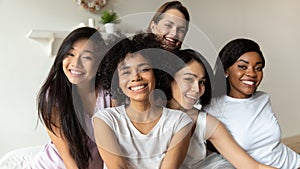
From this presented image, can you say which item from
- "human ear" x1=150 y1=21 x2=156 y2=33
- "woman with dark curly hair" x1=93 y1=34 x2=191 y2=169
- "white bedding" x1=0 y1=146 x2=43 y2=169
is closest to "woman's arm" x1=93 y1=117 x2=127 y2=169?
"woman with dark curly hair" x1=93 y1=34 x2=191 y2=169

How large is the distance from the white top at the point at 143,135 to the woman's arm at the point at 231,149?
14 centimetres

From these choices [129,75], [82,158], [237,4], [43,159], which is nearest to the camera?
[129,75]

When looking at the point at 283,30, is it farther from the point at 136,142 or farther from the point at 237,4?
the point at 136,142

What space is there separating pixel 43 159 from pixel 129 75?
16.8 inches

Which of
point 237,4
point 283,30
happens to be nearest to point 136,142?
point 237,4

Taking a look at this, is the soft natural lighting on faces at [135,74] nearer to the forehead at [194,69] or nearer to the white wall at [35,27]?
the forehead at [194,69]

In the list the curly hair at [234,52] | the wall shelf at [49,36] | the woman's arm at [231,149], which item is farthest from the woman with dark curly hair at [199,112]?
the wall shelf at [49,36]

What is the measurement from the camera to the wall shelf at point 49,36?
2061mm

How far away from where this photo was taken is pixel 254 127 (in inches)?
33.8

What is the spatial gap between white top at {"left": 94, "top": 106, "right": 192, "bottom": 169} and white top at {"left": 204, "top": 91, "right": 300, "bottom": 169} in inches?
7.5

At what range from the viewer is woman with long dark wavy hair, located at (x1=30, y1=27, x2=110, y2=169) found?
0.59 meters

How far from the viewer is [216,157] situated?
0.87 metres

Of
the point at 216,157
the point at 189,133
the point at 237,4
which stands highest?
the point at 237,4

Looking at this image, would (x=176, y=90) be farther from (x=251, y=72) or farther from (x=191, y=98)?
(x=251, y=72)
